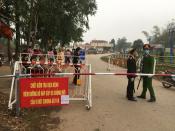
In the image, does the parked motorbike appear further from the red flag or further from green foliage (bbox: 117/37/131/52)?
green foliage (bbox: 117/37/131/52)

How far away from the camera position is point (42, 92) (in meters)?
8.41

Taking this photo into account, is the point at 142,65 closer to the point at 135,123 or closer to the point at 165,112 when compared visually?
the point at 165,112

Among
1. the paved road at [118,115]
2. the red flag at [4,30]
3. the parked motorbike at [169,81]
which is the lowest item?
the paved road at [118,115]

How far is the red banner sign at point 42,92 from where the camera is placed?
821 centimetres

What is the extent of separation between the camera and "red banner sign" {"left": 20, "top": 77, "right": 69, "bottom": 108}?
8211mm

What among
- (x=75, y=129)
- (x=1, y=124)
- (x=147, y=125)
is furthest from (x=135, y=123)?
(x=1, y=124)

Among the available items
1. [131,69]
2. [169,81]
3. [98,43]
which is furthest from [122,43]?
[131,69]

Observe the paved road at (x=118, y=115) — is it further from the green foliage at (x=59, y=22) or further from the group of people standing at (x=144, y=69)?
the green foliage at (x=59, y=22)

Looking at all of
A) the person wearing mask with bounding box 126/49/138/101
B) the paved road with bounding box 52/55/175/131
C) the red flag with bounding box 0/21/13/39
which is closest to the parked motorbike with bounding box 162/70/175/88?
the paved road with bounding box 52/55/175/131

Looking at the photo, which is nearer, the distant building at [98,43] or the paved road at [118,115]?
the paved road at [118,115]

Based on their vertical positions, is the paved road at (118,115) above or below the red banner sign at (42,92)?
below

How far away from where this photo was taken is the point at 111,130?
7.12m

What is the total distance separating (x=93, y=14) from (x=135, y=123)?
33.0 m

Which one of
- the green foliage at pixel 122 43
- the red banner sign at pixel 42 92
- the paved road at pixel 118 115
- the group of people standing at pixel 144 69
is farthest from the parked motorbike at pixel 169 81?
the green foliage at pixel 122 43
